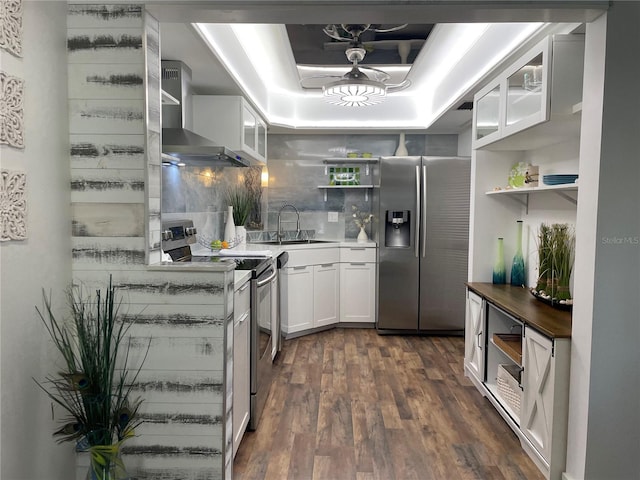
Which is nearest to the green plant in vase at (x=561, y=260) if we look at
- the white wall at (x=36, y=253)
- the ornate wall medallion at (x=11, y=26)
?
the white wall at (x=36, y=253)

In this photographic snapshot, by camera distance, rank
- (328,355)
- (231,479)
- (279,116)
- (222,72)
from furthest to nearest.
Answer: (279,116), (328,355), (222,72), (231,479)

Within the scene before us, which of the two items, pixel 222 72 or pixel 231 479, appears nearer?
pixel 231 479

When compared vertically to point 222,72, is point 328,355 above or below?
below

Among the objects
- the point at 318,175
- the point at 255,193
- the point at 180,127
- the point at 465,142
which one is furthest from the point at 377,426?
the point at 465,142

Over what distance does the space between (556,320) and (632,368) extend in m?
0.45

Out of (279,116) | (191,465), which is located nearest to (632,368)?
(191,465)

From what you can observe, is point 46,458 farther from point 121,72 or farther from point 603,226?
point 603,226

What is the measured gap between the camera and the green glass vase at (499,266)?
10.7ft

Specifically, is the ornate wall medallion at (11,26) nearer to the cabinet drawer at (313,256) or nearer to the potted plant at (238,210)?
the potted plant at (238,210)

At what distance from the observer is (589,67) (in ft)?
6.23

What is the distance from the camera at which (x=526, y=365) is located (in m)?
→ 2.32

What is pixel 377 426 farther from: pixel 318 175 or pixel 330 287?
pixel 318 175

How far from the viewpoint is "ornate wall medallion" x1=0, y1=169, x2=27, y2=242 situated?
4.63ft

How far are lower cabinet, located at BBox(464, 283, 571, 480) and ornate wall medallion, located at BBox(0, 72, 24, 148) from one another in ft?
7.53
